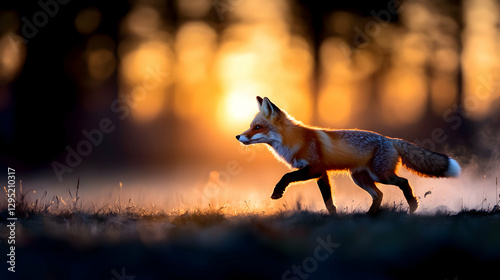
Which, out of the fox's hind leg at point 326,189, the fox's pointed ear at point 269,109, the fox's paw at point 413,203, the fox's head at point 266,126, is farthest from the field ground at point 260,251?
the fox's pointed ear at point 269,109

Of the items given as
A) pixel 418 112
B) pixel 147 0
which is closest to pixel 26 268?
pixel 147 0

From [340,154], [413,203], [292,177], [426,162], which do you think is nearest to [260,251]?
[292,177]

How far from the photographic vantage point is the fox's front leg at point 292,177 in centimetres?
717

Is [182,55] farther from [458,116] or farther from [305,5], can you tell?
[458,116]

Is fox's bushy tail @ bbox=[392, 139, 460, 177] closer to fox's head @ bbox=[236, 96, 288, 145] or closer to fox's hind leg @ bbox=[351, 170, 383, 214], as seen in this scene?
fox's hind leg @ bbox=[351, 170, 383, 214]

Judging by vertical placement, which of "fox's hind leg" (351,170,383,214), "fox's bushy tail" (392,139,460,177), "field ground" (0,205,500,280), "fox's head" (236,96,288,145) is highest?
"fox's head" (236,96,288,145)

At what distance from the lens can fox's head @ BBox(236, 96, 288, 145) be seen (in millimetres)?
7602

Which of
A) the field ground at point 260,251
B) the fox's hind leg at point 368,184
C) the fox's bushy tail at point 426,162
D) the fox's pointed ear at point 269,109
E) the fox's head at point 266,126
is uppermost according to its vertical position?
the fox's pointed ear at point 269,109

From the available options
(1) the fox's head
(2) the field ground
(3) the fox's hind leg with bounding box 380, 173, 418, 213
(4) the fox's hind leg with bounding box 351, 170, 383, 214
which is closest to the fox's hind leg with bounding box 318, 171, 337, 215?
(4) the fox's hind leg with bounding box 351, 170, 383, 214

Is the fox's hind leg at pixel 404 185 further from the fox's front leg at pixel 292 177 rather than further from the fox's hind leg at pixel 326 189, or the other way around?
the fox's front leg at pixel 292 177

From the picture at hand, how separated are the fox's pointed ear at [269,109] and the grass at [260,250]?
2522 millimetres

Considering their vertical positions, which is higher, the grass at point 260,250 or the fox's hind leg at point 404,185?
the fox's hind leg at point 404,185

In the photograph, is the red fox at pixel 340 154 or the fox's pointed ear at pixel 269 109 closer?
the red fox at pixel 340 154

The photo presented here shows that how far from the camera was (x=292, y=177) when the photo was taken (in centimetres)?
721
